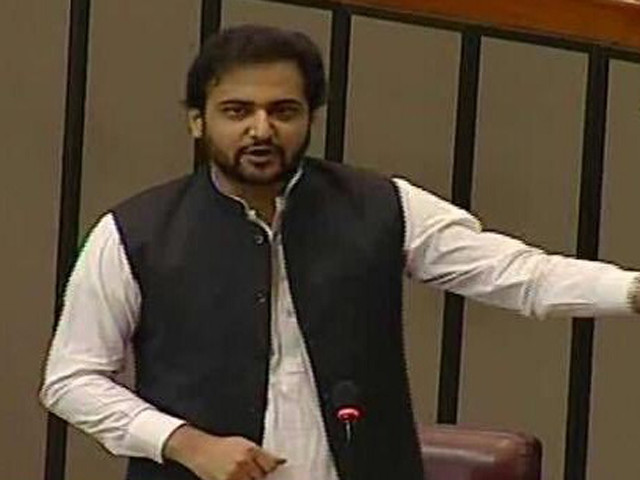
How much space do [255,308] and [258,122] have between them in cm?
15

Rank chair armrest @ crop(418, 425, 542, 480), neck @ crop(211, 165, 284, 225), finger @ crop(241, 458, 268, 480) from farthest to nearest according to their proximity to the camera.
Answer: chair armrest @ crop(418, 425, 542, 480) → neck @ crop(211, 165, 284, 225) → finger @ crop(241, 458, 268, 480)

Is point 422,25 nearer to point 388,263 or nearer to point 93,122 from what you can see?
point 93,122

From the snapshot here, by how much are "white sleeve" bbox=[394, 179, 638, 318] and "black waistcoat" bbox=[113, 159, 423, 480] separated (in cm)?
2

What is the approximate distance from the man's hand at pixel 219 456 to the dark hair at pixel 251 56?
282mm

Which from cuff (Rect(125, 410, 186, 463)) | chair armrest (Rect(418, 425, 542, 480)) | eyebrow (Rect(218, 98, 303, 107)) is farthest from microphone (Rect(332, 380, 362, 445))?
chair armrest (Rect(418, 425, 542, 480))

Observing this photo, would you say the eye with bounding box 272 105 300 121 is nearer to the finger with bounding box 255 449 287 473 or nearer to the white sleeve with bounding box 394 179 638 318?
the white sleeve with bounding box 394 179 638 318

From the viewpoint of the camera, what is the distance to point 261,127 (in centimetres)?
142

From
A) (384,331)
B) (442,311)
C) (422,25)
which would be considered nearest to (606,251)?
(442,311)

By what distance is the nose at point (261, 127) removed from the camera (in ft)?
4.66

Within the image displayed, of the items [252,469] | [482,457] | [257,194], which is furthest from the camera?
[482,457]

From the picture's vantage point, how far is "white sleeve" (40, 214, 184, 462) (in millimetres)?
1428

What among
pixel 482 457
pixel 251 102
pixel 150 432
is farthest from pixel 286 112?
pixel 482 457

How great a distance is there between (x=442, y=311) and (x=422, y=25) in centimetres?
41

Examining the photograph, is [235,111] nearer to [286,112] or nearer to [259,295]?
[286,112]
